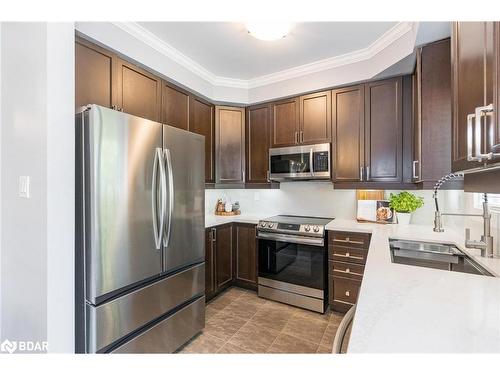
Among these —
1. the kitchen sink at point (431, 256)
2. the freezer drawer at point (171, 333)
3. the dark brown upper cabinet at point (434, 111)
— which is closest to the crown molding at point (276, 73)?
the dark brown upper cabinet at point (434, 111)

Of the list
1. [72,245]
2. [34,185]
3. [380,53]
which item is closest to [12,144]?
[34,185]

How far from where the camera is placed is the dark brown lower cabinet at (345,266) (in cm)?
233

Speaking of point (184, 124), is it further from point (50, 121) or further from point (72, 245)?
point (72, 245)

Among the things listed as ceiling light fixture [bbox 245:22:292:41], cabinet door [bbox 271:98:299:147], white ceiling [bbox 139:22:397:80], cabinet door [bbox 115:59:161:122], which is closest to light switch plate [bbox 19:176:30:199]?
cabinet door [bbox 115:59:161:122]

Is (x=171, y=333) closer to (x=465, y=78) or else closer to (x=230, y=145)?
(x=230, y=145)

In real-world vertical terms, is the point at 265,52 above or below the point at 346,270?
above

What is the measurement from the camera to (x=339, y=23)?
1979mm

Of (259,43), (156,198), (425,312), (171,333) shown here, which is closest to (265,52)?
(259,43)

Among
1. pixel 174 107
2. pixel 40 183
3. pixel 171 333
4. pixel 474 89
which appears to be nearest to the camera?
pixel 474 89

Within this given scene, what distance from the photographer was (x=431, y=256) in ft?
5.58

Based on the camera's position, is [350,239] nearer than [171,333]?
No

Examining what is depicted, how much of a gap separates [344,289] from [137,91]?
2659 millimetres

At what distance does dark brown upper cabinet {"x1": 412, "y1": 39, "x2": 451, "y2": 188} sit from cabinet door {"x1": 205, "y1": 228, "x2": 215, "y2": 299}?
197 centimetres

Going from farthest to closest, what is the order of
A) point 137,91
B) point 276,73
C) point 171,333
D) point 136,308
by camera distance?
point 276,73 < point 137,91 < point 171,333 < point 136,308
